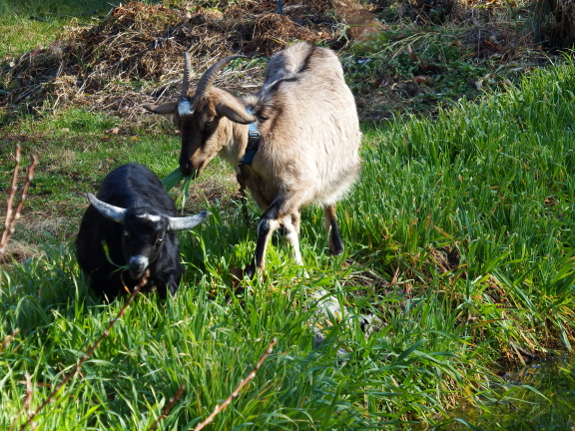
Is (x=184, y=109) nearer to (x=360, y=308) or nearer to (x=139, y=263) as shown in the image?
(x=139, y=263)

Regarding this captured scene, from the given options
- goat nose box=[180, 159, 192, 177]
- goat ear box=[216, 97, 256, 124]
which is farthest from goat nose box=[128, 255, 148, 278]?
goat ear box=[216, 97, 256, 124]

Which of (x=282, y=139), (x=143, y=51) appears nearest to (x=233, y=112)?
(x=282, y=139)

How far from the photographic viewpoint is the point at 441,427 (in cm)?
425

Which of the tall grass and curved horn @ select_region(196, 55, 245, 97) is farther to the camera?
curved horn @ select_region(196, 55, 245, 97)

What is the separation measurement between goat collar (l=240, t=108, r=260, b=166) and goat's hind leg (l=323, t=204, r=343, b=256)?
2.88 ft

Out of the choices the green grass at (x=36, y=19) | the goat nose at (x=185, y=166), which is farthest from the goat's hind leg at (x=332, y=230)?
the green grass at (x=36, y=19)

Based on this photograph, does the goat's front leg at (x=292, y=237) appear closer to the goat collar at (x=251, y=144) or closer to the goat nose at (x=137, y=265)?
the goat collar at (x=251, y=144)

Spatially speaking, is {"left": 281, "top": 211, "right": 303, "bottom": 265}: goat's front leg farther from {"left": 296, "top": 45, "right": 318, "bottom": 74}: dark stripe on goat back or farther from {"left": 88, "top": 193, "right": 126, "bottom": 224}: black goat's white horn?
{"left": 296, "top": 45, "right": 318, "bottom": 74}: dark stripe on goat back

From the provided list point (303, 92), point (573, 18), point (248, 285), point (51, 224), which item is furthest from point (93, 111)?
point (573, 18)

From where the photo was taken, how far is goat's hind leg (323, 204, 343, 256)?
5.34 metres

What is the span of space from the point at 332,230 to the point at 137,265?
6.24 feet

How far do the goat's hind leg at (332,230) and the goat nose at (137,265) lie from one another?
181 cm

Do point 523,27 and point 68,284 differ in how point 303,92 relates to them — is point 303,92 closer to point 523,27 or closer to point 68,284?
point 68,284

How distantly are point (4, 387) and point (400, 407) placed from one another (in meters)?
2.13
